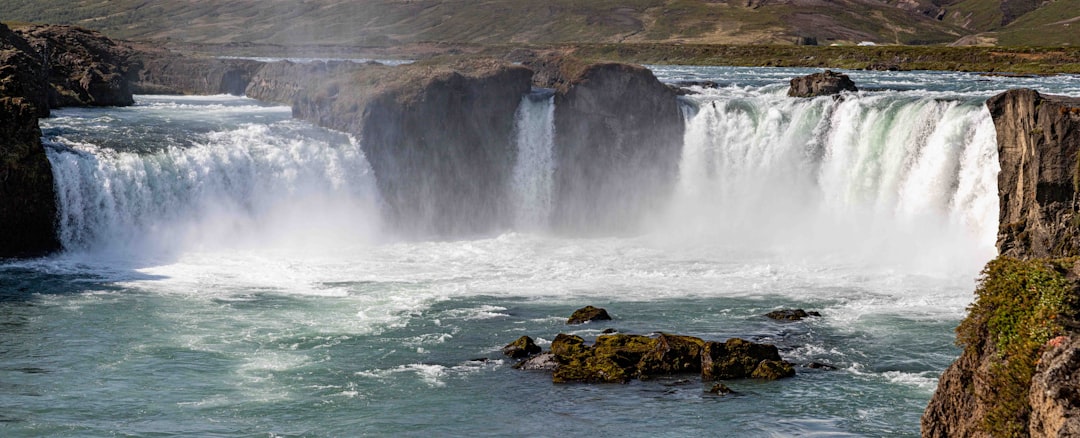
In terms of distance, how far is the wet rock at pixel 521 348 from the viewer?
36688 millimetres

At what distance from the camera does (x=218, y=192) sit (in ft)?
196

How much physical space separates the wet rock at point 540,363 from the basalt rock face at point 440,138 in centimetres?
2971

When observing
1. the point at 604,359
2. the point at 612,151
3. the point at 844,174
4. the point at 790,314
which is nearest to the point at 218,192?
the point at 612,151

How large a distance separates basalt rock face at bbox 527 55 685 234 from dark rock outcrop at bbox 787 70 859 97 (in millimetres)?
7507

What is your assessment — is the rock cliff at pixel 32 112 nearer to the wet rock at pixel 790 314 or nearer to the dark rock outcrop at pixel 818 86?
the wet rock at pixel 790 314

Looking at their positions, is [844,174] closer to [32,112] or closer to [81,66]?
[32,112]

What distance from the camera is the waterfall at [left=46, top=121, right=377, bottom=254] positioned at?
55.6 meters

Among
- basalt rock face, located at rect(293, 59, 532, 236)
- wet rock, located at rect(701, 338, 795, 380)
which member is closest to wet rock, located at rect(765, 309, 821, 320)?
wet rock, located at rect(701, 338, 795, 380)

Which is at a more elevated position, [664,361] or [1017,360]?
[1017,360]

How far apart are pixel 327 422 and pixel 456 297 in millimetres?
16289

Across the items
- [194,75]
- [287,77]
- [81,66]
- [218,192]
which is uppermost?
[81,66]

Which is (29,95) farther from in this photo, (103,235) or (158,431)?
(158,431)

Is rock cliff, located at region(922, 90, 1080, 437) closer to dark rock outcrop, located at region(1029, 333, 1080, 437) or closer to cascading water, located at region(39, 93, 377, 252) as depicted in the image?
dark rock outcrop, located at region(1029, 333, 1080, 437)

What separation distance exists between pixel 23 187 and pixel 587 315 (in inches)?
1079
